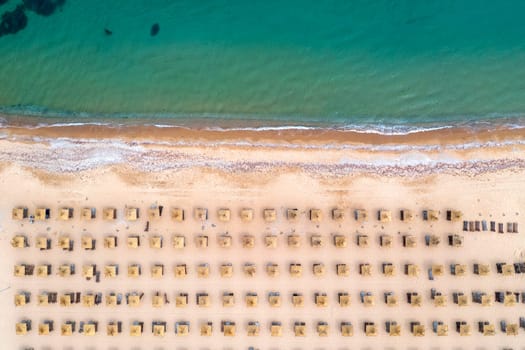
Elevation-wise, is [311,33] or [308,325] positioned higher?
[311,33]

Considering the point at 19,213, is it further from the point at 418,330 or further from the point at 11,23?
the point at 418,330

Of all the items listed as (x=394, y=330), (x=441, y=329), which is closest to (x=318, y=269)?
(x=394, y=330)

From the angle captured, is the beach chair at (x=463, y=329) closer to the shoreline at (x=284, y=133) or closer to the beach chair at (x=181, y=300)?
the shoreline at (x=284, y=133)

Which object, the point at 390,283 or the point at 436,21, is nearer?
the point at 390,283

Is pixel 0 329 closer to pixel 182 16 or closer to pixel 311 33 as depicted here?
pixel 182 16

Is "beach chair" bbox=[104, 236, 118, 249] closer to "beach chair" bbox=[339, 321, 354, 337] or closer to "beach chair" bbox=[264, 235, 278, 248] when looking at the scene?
"beach chair" bbox=[264, 235, 278, 248]

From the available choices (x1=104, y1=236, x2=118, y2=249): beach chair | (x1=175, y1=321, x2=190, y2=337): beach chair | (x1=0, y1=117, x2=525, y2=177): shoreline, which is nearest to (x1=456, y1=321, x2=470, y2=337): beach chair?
(x1=0, y1=117, x2=525, y2=177): shoreline

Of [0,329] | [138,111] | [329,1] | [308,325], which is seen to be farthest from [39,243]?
[329,1]

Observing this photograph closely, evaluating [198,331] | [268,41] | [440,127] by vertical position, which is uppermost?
[268,41]
